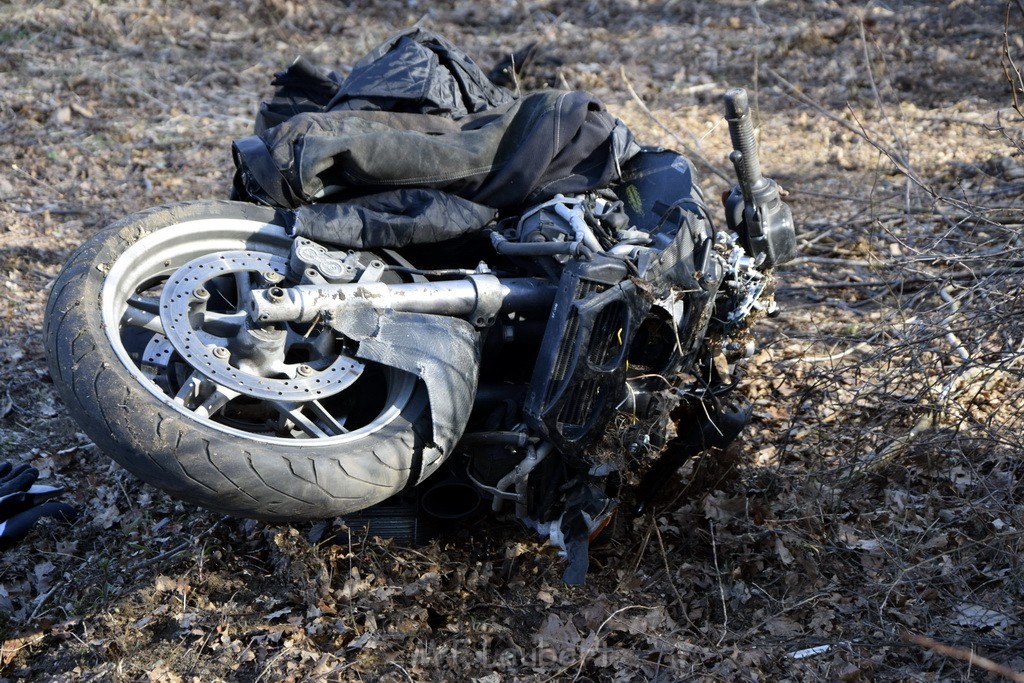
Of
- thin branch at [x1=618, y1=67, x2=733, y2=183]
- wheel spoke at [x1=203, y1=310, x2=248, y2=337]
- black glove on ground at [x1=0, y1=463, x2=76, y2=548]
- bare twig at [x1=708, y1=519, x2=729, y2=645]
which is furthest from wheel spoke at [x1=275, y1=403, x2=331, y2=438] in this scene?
thin branch at [x1=618, y1=67, x2=733, y2=183]

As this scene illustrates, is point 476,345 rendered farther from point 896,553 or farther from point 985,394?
point 985,394

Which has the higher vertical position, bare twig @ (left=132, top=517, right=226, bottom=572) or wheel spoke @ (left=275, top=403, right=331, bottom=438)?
wheel spoke @ (left=275, top=403, right=331, bottom=438)

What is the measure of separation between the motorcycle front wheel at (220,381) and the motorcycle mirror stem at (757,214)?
163 cm

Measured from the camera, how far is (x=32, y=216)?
6258 mm

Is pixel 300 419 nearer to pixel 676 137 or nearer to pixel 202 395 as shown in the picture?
pixel 202 395

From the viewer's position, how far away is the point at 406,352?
3213 mm

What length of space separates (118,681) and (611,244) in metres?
2.22

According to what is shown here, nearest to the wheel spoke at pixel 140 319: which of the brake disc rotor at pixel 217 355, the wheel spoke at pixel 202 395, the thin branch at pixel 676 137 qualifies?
the brake disc rotor at pixel 217 355

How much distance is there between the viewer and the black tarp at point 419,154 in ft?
11.7

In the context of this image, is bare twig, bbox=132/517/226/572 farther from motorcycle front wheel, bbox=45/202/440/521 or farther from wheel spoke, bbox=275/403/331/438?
wheel spoke, bbox=275/403/331/438

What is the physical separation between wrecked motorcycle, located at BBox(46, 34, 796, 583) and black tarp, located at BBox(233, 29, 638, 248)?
0.16 feet

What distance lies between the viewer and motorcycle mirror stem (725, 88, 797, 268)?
3939mm

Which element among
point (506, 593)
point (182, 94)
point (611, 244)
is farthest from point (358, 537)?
point (182, 94)

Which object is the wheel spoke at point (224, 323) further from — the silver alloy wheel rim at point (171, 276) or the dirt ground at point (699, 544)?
the dirt ground at point (699, 544)
